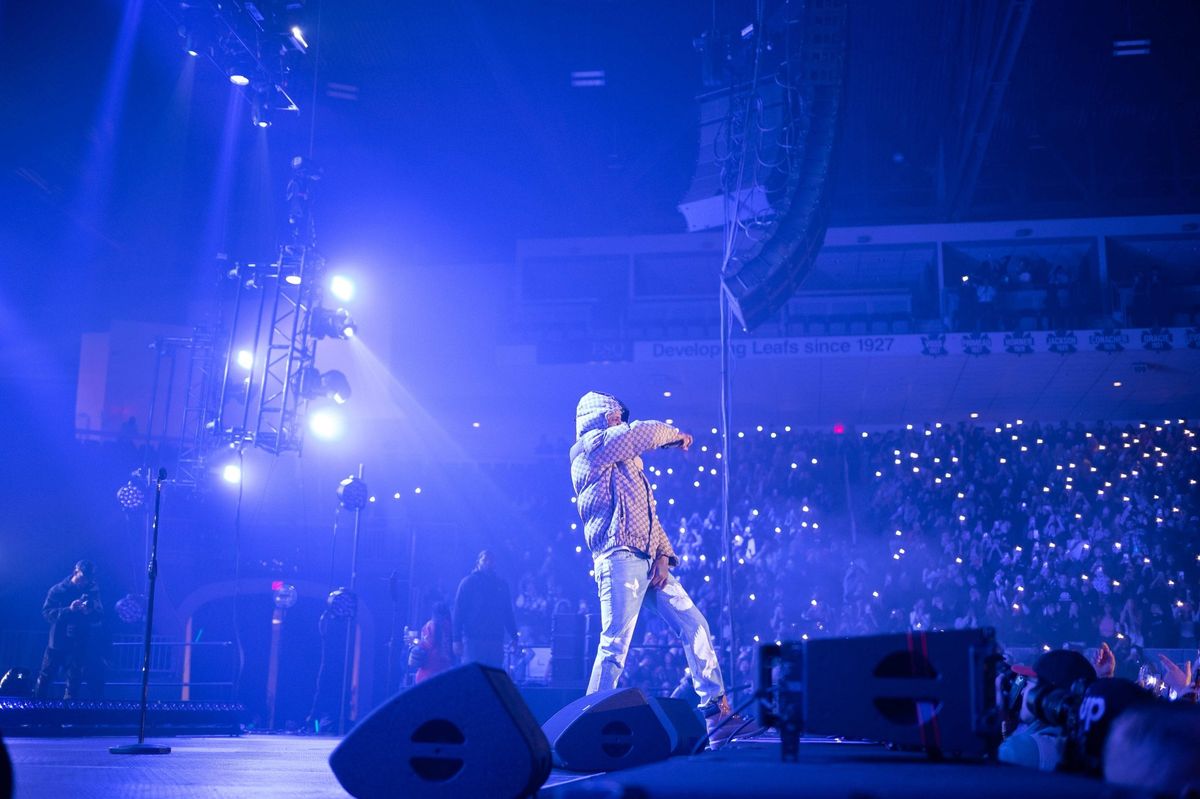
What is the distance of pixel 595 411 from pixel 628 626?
1.24 meters

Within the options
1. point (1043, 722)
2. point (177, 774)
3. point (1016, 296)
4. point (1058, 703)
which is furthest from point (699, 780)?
point (1016, 296)

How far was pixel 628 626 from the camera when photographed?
5480mm

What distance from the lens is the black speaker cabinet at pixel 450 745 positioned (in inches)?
111

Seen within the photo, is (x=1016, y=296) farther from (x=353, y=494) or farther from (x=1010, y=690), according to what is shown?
(x=1010, y=690)

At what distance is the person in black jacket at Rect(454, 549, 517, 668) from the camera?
10.3 metres

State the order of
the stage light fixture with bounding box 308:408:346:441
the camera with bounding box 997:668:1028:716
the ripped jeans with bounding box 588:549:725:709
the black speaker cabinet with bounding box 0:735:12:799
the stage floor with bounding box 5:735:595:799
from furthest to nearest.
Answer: the stage light fixture with bounding box 308:408:346:441, the ripped jeans with bounding box 588:549:725:709, the stage floor with bounding box 5:735:595:799, the camera with bounding box 997:668:1028:716, the black speaker cabinet with bounding box 0:735:12:799

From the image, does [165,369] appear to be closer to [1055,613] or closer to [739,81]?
[739,81]

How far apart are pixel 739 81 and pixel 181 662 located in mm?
11145

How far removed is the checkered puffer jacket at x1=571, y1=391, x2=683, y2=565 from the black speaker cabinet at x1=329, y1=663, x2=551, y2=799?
262 centimetres

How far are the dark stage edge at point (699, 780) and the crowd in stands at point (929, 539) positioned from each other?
7.14 meters

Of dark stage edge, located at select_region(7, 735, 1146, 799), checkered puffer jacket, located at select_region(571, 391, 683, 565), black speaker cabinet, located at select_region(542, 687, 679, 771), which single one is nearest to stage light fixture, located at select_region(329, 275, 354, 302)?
checkered puffer jacket, located at select_region(571, 391, 683, 565)

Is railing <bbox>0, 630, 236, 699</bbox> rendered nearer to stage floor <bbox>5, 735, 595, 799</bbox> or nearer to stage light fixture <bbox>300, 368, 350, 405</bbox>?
stage light fixture <bbox>300, 368, 350, 405</bbox>

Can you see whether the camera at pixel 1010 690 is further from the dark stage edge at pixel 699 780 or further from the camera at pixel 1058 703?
the dark stage edge at pixel 699 780

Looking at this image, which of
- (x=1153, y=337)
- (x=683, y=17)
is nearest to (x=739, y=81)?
(x=683, y=17)
